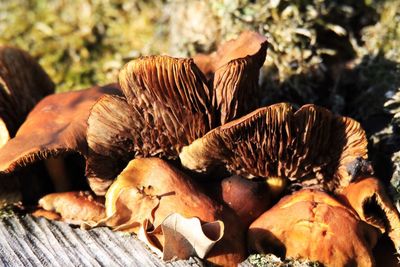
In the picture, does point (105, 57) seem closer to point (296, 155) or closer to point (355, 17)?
point (355, 17)

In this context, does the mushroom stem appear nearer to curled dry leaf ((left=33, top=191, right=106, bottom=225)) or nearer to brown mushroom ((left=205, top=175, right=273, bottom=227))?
→ curled dry leaf ((left=33, top=191, right=106, bottom=225))

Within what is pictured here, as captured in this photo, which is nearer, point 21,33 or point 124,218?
point 124,218

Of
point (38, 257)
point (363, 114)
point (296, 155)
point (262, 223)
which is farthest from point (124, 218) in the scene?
point (363, 114)

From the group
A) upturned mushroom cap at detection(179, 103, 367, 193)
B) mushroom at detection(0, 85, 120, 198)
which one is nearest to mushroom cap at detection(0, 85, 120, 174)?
mushroom at detection(0, 85, 120, 198)

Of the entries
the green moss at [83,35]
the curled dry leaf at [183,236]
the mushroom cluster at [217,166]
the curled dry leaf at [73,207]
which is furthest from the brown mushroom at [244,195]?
the green moss at [83,35]

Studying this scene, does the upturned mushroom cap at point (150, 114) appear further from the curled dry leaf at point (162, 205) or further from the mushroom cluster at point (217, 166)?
the curled dry leaf at point (162, 205)
